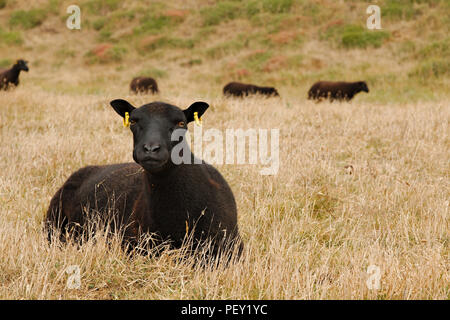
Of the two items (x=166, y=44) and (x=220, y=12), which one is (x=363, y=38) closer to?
(x=220, y=12)

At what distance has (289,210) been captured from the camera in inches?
220

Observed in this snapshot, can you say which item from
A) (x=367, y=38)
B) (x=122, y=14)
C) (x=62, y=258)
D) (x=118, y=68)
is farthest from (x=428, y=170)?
(x=122, y=14)

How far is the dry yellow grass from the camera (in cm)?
343

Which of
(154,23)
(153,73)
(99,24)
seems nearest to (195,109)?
(153,73)

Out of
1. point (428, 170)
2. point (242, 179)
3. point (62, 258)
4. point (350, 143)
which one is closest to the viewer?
point (62, 258)

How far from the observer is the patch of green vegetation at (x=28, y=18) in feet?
132

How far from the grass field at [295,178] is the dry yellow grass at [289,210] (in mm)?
23

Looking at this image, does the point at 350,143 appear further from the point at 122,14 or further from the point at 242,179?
the point at 122,14

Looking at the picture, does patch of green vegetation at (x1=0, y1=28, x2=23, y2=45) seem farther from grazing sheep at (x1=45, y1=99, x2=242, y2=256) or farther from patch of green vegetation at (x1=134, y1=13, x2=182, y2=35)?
grazing sheep at (x1=45, y1=99, x2=242, y2=256)

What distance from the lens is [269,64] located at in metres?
27.3

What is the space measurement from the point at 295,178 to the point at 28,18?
4129 cm

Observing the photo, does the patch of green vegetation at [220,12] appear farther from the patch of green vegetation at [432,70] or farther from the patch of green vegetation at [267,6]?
the patch of green vegetation at [432,70]

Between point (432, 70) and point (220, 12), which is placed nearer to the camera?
point (432, 70)

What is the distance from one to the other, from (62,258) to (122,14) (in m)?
39.4
